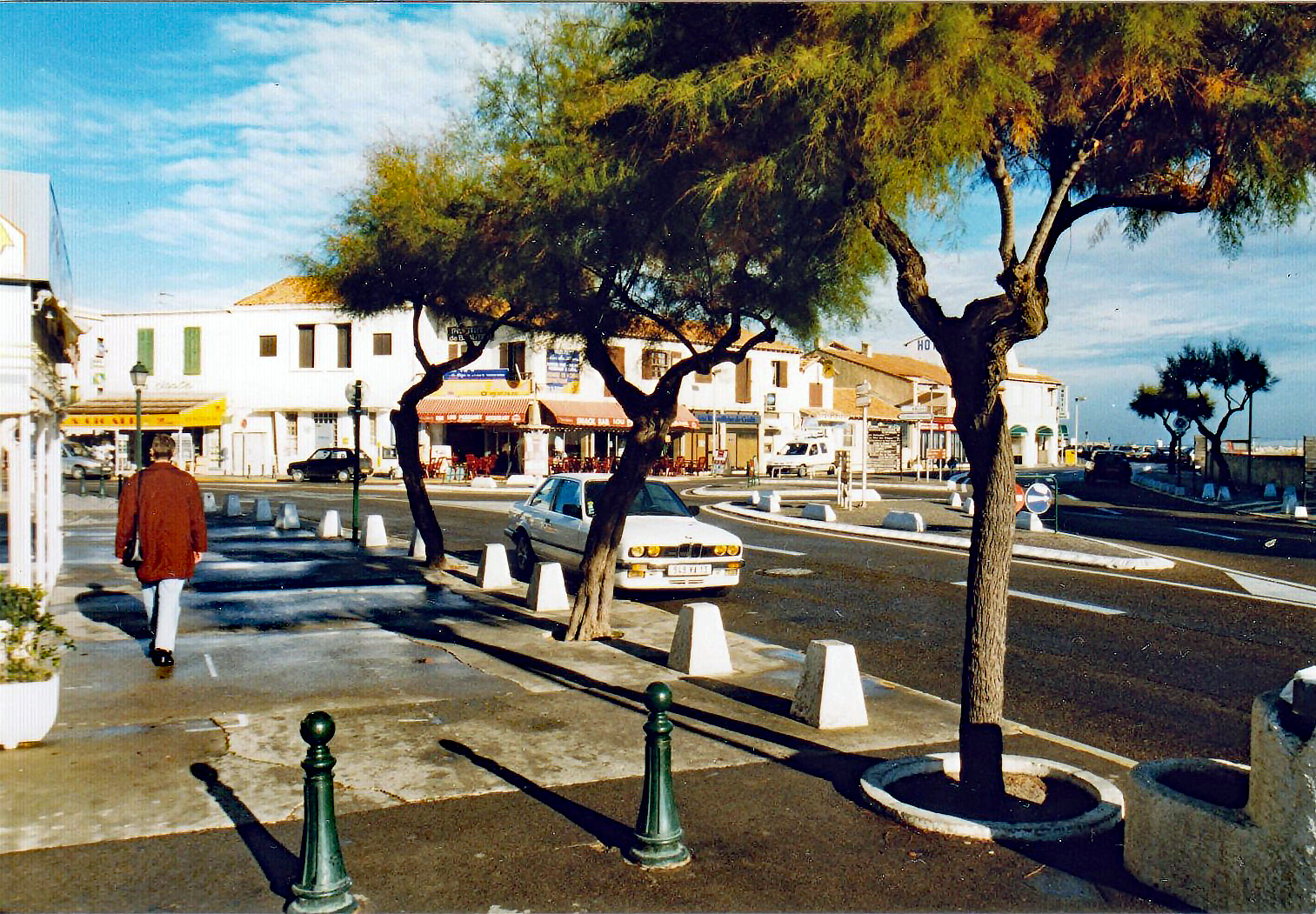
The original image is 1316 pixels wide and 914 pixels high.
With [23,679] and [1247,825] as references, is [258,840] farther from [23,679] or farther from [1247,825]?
[1247,825]

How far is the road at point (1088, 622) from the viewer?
7.81 meters

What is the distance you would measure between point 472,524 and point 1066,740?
17.8 meters

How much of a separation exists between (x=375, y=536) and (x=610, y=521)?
9614mm

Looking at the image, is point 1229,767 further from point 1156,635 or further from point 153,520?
point 153,520

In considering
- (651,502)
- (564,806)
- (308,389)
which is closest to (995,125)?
(564,806)

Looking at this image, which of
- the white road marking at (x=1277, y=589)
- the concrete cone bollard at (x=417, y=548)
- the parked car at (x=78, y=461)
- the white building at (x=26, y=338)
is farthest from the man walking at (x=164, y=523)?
the parked car at (x=78, y=461)

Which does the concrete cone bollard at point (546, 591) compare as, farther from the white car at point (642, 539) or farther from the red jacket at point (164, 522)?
the red jacket at point (164, 522)

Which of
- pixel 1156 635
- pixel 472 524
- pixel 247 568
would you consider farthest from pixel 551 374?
pixel 1156 635

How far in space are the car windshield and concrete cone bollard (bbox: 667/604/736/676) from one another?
4662 millimetres

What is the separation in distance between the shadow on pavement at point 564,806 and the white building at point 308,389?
124ft

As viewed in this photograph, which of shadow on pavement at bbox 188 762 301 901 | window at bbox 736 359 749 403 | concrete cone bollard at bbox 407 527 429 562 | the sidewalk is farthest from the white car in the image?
window at bbox 736 359 749 403

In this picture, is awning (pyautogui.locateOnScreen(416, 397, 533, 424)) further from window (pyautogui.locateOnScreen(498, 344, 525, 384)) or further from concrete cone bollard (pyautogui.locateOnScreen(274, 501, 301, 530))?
concrete cone bollard (pyautogui.locateOnScreen(274, 501, 301, 530))

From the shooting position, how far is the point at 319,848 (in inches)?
164

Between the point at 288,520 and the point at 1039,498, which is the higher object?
the point at 1039,498
